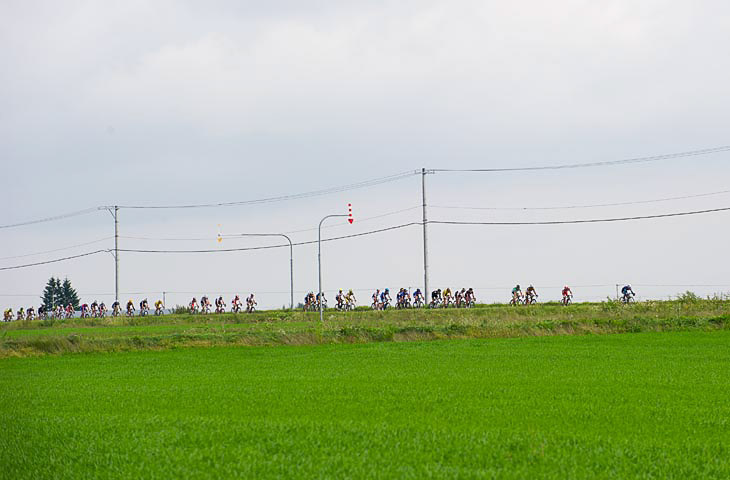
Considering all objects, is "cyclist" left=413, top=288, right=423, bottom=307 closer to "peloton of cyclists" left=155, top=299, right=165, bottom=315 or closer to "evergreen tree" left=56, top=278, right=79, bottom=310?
"peloton of cyclists" left=155, top=299, right=165, bottom=315

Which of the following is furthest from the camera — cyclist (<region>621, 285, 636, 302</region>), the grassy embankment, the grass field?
cyclist (<region>621, 285, 636, 302</region>)

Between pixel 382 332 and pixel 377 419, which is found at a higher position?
pixel 382 332

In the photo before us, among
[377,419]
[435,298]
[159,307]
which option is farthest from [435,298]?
[377,419]

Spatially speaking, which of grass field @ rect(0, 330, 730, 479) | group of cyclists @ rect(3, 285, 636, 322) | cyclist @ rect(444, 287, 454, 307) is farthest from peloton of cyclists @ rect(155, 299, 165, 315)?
grass field @ rect(0, 330, 730, 479)

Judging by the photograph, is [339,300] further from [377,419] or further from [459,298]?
[377,419]

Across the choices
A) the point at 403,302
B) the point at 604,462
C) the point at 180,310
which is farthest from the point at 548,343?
the point at 180,310

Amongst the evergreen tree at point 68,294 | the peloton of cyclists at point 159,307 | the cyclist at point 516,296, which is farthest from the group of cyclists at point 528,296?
the evergreen tree at point 68,294

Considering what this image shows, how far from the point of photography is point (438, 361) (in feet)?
82.1

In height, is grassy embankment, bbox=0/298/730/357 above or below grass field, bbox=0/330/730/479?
above

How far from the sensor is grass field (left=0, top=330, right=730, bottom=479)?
962 centimetres

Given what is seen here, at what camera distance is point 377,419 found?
12891mm

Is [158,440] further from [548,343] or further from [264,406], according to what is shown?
[548,343]

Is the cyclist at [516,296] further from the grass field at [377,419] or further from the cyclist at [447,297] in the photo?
the grass field at [377,419]

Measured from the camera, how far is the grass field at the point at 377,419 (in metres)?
9.62
